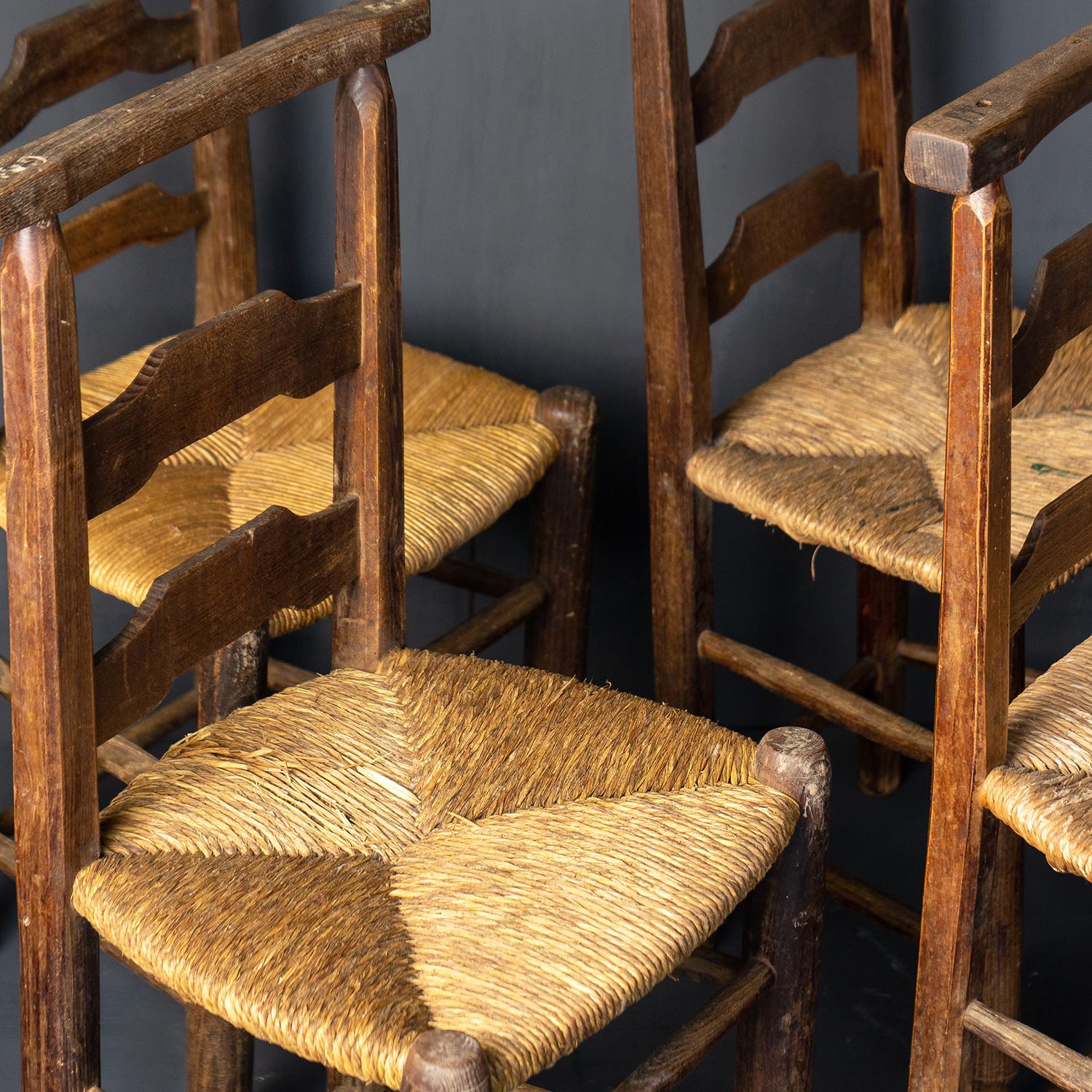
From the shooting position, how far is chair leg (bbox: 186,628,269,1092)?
1.36 m

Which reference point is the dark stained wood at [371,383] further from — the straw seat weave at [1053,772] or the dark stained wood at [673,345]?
the straw seat weave at [1053,772]

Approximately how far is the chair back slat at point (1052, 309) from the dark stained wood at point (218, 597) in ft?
1.52

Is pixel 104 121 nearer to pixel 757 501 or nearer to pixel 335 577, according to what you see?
pixel 335 577

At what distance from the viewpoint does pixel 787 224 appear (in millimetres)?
1546

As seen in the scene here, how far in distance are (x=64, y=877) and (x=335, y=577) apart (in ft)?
0.93

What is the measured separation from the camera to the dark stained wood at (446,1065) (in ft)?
2.93

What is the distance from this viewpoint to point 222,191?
1657mm

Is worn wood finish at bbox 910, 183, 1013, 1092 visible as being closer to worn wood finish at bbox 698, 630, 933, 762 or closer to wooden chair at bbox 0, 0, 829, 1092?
wooden chair at bbox 0, 0, 829, 1092

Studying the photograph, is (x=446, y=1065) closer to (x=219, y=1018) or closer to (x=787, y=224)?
(x=219, y=1018)

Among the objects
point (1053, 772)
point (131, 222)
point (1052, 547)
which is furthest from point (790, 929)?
point (131, 222)

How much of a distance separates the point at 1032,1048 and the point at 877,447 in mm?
564

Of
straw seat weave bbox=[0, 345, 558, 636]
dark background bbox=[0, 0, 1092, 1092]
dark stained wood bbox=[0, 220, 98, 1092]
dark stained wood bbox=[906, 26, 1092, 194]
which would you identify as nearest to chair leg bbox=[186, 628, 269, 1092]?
straw seat weave bbox=[0, 345, 558, 636]

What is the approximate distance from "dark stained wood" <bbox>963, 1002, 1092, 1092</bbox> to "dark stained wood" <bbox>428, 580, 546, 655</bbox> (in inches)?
22.3

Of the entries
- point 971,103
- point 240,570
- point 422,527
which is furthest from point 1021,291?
point 240,570
